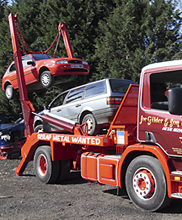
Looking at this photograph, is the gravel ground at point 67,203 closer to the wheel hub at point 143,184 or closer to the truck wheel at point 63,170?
the truck wheel at point 63,170

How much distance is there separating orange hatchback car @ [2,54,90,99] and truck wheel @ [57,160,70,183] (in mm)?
2788

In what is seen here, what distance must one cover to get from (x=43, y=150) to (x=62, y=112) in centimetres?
163

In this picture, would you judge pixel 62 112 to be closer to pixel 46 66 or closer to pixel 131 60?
pixel 46 66

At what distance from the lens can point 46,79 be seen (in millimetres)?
9344

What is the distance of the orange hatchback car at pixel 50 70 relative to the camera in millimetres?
9076

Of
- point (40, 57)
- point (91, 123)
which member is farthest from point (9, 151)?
point (91, 123)

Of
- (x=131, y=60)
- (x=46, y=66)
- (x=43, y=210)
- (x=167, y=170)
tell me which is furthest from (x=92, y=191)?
(x=131, y=60)

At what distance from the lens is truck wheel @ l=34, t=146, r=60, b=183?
7229 mm

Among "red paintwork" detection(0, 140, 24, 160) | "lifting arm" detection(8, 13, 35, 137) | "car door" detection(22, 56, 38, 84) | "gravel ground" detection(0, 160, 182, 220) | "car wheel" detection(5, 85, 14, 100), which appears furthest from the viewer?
"red paintwork" detection(0, 140, 24, 160)

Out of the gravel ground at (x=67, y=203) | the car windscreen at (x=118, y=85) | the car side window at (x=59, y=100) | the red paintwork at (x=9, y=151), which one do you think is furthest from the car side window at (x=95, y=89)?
the red paintwork at (x=9, y=151)

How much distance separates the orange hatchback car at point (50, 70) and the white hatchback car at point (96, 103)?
3.05 ft

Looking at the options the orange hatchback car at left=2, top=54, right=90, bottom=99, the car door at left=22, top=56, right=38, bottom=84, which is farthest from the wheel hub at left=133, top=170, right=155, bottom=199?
the car door at left=22, top=56, right=38, bottom=84

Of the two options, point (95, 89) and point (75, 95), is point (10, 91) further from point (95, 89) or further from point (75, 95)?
point (95, 89)

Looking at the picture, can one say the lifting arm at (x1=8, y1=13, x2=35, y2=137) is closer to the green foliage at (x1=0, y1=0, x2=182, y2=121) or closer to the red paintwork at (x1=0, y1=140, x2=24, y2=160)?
the green foliage at (x1=0, y1=0, x2=182, y2=121)
